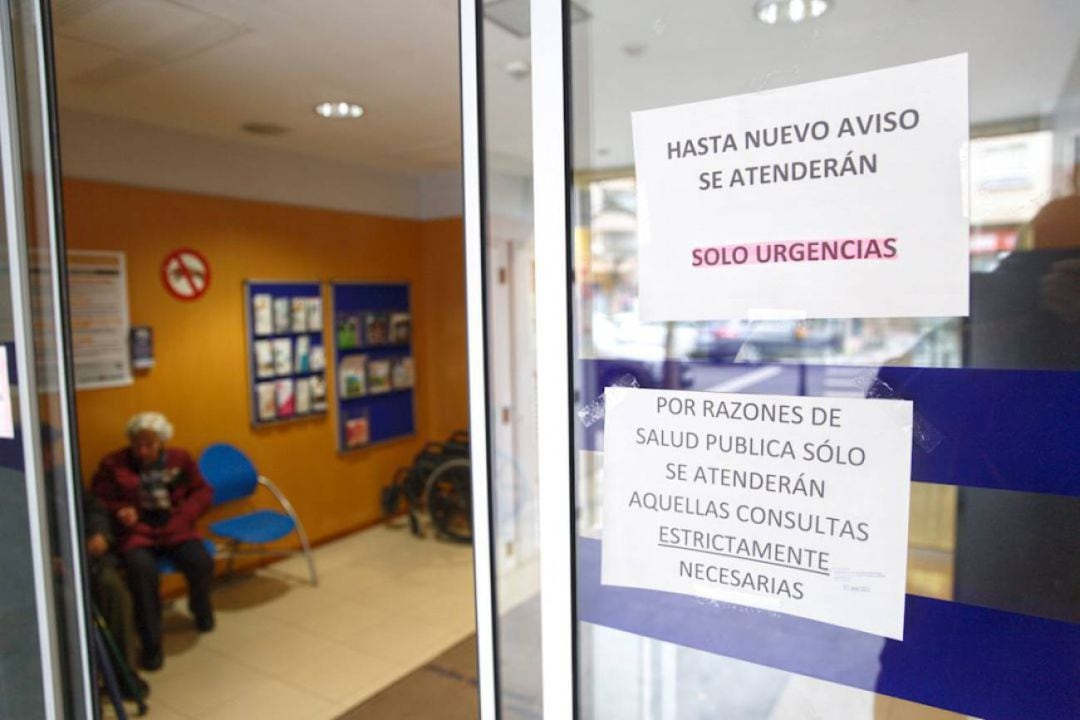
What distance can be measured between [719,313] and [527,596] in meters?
0.69

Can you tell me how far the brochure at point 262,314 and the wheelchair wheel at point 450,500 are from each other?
1672mm

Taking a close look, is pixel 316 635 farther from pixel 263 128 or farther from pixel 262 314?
pixel 263 128

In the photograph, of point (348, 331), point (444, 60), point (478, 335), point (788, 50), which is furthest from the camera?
point (348, 331)

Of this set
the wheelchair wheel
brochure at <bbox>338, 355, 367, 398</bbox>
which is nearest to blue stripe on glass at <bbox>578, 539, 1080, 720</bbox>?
the wheelchair wheel

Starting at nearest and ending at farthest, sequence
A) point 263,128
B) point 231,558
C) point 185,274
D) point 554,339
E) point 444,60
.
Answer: point 554,339, point 444,60, point 263,128, point 185,274, point 231,558

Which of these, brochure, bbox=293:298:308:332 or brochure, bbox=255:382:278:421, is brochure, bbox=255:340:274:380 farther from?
brochure, bbox=293:298:308:332

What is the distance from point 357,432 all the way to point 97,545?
2237 mm

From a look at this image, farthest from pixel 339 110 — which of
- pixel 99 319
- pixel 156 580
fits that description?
pixel 156 580

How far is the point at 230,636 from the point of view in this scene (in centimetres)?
382

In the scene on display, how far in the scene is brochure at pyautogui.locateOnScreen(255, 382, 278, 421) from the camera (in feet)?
15.6

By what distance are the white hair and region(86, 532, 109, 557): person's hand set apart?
23.2 inches

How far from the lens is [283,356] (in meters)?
4.92

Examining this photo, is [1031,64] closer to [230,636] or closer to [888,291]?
[888,291]

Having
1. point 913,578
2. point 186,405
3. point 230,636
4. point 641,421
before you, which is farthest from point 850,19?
point 186,405
